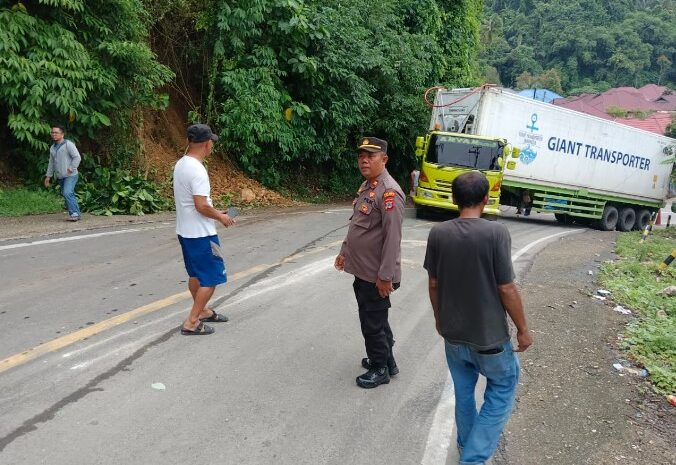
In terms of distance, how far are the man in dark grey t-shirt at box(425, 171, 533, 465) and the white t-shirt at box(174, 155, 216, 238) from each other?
7.31 feet

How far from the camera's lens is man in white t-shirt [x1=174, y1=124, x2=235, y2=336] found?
4.56 m

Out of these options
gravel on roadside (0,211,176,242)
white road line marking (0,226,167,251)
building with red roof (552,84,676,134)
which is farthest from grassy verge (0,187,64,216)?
building with red roof (552,84,676,134)

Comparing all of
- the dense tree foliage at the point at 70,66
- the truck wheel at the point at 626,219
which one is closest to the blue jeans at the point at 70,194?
the dense tree foliage at the point at 70,66

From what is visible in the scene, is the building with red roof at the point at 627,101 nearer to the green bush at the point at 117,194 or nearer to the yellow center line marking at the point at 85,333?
the green bush at the point at 117,194

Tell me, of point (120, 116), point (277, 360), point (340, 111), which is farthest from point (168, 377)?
→ point (340, 111)

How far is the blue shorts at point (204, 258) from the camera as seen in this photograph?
4.70 m

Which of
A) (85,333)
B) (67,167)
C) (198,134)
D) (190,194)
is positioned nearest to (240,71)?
(67,167)

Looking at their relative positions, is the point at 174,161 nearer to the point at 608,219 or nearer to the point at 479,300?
the point at 479,300

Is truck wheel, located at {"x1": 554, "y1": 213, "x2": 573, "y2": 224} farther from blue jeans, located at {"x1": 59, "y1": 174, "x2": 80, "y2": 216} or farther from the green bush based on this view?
blue jeans, located at {"x1": 59, "y1": 174, "x2": 80, "y2": 216}

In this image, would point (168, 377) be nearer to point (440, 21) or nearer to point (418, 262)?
point (418, 262)

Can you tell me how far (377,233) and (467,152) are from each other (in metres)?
11.6

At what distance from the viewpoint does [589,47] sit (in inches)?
3457

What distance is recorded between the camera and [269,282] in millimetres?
6668

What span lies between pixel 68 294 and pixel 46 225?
4.32m
